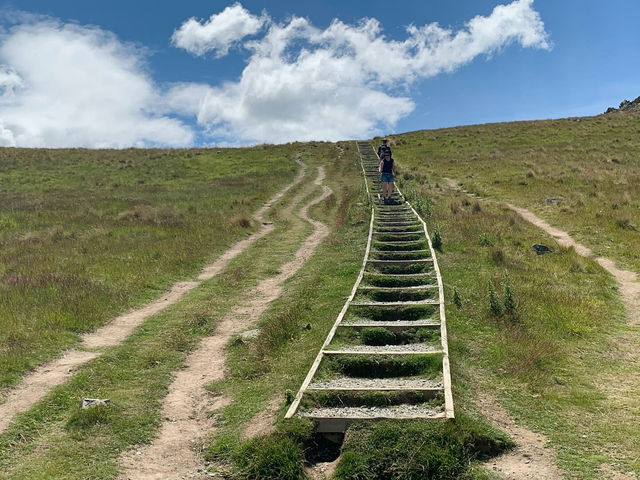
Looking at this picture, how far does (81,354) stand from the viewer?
916 centimetres

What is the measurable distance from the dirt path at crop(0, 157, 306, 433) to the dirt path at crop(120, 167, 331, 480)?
1826mm

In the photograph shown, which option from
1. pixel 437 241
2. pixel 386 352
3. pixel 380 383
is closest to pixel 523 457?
pixel 380 383

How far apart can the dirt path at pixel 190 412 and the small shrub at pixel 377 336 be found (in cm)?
244

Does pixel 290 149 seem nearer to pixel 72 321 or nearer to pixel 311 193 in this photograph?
pixel 311 193

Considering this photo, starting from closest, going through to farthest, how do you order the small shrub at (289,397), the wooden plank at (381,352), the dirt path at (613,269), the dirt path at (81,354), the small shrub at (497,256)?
the small shrub at (289,397)
the dirt path at (81,354)
the wooden plank at (381,352)
the dirt path at (613,269)
the small shrub at (497,256)

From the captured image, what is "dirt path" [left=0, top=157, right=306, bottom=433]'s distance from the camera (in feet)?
23.6

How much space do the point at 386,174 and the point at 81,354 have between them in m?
16.2

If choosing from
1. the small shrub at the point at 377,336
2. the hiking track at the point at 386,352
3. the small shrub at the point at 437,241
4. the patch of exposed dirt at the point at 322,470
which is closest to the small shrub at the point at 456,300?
the hiking track at the point at 386,352

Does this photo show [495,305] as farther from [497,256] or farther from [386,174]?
[386,174]

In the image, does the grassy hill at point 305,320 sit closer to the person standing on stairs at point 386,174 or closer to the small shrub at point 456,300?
the small shrub at point 456,300

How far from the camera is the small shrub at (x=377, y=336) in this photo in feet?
27.5

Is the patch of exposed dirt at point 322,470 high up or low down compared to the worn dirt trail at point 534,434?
up

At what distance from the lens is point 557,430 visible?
5875 millimetres

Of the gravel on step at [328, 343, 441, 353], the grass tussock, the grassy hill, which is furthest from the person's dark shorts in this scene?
the grass tussock
